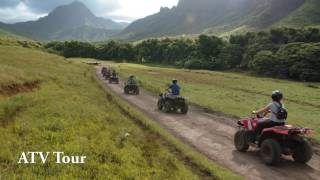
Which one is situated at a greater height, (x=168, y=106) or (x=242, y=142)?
(x=242, y=142)

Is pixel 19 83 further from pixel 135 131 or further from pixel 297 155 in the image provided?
pixel 297 155

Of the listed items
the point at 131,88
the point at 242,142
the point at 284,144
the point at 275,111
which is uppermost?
the point at 275,111

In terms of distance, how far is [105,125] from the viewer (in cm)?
1908

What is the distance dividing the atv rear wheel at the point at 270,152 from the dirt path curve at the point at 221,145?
26 centimetres

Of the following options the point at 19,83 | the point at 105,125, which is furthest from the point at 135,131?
the point at 19,83

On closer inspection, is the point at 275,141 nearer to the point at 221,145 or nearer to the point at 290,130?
the point at 290,130

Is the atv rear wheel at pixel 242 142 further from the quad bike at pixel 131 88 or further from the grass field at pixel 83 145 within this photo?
the quad bike at pixel 131 88

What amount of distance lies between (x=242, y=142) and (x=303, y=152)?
2.82 m

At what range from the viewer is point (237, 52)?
379 ft

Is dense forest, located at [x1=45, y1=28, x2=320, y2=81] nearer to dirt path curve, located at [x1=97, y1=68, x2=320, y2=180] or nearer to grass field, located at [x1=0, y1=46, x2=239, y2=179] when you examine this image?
dirt path curve, located at [x1=97, y1=68, x2=320, y2=180]

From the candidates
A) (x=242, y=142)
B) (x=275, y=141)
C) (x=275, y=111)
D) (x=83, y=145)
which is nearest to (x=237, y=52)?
(x=242, y=142)

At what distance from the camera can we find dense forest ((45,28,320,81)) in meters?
87.2

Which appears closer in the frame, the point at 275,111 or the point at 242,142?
the point at 275,111

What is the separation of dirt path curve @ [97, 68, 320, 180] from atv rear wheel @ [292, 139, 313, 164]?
0.86 feet
